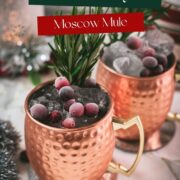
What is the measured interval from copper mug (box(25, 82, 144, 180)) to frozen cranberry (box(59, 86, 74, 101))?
0.05m

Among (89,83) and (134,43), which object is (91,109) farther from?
(134,43)

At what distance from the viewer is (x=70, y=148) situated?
0.53m

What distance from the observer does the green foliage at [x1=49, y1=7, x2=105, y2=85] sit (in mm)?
584

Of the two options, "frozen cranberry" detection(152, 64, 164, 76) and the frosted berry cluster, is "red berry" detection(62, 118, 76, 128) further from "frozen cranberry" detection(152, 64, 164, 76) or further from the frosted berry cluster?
"frozen cranberry" detection(152, 64, 164, 76)

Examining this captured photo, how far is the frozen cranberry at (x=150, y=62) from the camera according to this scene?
0.65 meters

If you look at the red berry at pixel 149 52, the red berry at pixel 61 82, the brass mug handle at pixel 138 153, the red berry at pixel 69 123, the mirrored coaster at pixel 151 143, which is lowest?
the mirrored coaster at pixel 151 143

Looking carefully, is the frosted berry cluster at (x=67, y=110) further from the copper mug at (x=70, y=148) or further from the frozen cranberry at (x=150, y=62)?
the frozen cranberry at (x=150, y=62)

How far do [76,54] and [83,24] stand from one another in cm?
6

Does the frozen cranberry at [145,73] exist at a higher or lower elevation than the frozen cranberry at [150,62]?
lower

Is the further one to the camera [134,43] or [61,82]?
[134,43]

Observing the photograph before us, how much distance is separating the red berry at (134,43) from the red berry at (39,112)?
22cm

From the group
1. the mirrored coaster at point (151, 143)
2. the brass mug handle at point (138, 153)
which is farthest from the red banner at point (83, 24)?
the mirrored coaster at point (151, 143)

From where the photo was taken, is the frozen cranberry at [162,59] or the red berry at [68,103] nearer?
the red berry at [68,103]

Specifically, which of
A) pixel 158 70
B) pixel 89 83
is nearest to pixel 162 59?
pixel 158 70
